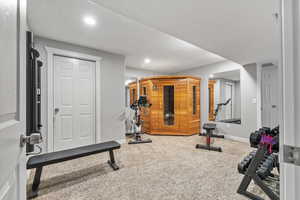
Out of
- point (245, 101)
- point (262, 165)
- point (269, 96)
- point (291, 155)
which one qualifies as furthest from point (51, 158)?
point (269, 96)

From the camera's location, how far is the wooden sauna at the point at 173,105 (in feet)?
15.7

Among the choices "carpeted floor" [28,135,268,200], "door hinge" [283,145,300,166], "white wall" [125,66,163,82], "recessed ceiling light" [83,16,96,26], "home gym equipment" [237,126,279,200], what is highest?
"recessed ceiling light" [83,16,96,26]

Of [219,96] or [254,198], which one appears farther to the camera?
[219,96]

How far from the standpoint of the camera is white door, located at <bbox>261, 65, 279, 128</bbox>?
3.75m

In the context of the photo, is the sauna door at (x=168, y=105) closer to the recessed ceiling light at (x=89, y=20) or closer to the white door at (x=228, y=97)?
the white door at (x=228, y=97)

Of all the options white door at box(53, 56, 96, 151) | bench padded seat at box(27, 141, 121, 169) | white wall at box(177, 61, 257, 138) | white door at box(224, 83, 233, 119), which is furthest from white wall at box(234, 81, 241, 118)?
white door at box(53, 56, 96, 151)

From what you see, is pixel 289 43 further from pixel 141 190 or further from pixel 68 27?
pixel 68 27

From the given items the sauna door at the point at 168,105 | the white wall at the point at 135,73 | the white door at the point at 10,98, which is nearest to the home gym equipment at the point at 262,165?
the white door at the point at 10,98

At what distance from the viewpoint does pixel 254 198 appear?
5.33 feet

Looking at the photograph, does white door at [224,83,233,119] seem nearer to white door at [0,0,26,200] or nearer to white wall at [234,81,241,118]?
white wall at [234,81,241,118]

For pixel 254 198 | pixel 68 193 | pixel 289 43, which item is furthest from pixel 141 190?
pixel 289 43

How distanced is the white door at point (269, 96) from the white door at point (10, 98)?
15.9 feet

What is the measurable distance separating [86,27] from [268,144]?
10.0 ft

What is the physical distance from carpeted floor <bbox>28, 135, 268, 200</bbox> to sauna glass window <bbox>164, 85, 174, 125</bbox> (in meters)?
1.92
